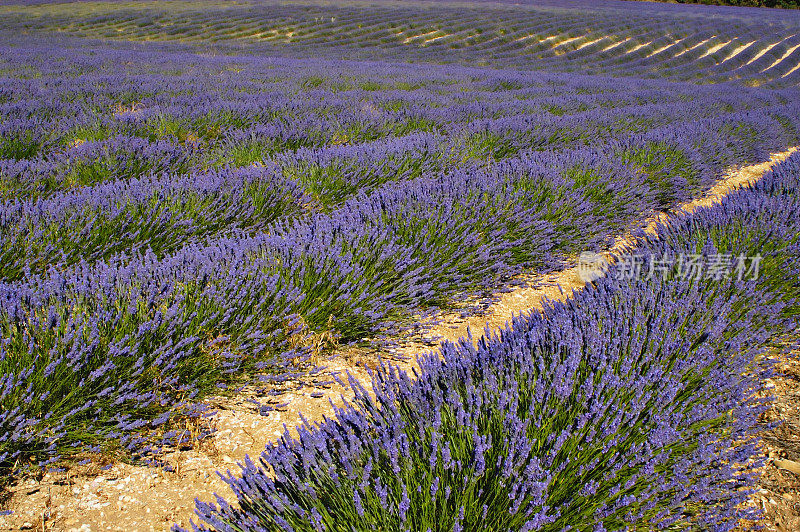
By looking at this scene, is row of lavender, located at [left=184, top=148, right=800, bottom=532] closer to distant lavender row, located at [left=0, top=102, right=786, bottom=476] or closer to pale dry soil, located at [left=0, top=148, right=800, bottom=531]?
pale dry soil, located at [left=0, top=148, right=800, bottom=531]

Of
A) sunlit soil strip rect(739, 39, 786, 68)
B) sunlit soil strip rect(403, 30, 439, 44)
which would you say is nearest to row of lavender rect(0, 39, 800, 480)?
sunlit soil strip rect(403, 30, 439, 44)

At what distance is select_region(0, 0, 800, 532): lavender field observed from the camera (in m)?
1.30

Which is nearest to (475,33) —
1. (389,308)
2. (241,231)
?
(241,231)

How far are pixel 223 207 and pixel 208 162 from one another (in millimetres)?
1513

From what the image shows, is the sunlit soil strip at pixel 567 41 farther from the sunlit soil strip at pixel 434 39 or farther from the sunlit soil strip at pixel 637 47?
the sunlit soil strip at pixel 434 39

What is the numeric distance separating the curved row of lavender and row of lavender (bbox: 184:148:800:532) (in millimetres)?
18075

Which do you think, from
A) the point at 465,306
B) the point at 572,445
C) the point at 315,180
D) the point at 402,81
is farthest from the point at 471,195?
the point at 402,81

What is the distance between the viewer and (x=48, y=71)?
864 cm

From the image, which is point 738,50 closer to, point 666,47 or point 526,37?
point 666,47

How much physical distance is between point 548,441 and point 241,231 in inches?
84.4

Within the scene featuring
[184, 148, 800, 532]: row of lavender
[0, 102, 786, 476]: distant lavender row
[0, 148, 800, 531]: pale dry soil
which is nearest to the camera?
[184, 148, 800, 532]: row of lavender

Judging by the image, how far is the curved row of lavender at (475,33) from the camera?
19.7 meters

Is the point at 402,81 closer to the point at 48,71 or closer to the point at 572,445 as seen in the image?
the point at 48,71

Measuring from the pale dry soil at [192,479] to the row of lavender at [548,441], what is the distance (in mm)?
136
